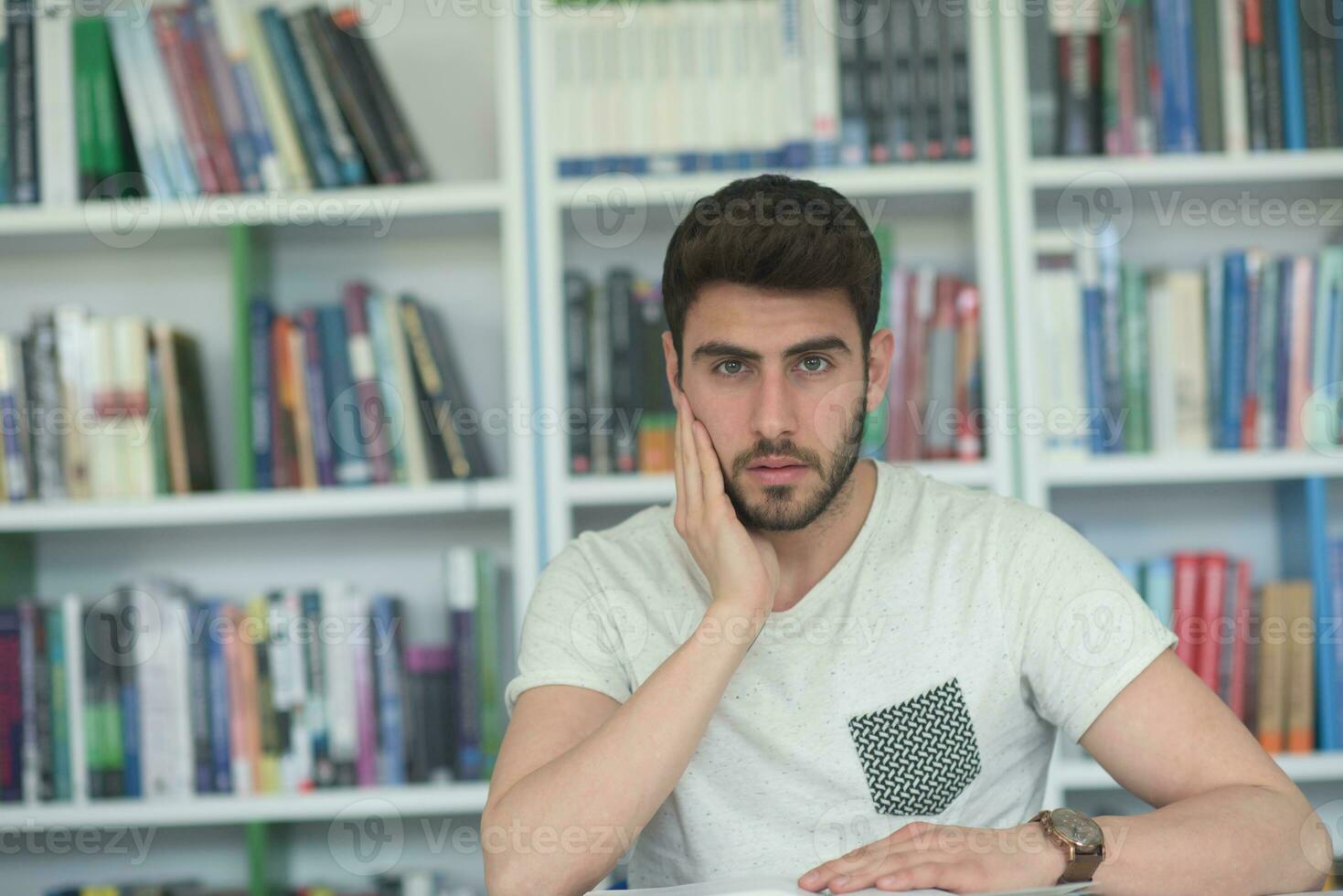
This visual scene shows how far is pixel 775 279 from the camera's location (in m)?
1.31

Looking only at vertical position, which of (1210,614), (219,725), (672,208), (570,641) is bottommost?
(219,725)

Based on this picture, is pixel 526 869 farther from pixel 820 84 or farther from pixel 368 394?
pixel 820 84

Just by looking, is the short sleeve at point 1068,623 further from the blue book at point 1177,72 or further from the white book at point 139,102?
the white book at point 139,102

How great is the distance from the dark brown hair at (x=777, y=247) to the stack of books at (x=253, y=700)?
852 millimetres

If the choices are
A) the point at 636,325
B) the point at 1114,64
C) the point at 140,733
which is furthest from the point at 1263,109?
the point at 140,733

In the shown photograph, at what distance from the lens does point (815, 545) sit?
1.39 m

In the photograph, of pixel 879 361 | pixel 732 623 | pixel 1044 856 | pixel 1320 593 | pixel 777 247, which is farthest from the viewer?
pixel 1320 593

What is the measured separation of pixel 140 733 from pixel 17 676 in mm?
208

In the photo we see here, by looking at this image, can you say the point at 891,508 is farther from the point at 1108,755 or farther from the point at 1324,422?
the point at 1324,422

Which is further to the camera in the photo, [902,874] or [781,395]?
[781,395]

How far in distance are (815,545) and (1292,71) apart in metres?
1.23

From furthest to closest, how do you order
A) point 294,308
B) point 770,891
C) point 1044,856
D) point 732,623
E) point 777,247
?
point 294,308 → point 777,247 → point 732,623 → point 1044,856 → point 770,891

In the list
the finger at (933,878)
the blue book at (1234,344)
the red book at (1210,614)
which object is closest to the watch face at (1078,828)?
the finger at (933,878)

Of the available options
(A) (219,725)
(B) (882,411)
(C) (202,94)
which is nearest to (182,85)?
(C) (202,94)
